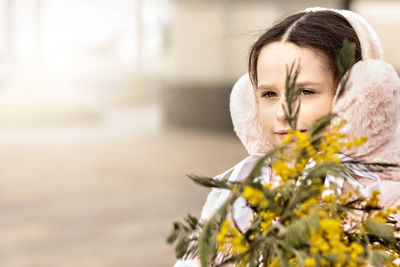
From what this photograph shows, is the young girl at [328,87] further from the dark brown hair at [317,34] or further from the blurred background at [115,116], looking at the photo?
the blurred background at [115,116]

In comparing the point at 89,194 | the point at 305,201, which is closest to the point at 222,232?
the point at 305,201

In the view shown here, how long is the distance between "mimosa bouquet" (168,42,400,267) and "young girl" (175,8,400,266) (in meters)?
0.27

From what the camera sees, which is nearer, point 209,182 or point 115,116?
point 209,182

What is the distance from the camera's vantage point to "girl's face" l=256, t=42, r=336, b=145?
1126 millimetres

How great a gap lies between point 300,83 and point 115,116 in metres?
14.8

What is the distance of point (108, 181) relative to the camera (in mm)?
6969

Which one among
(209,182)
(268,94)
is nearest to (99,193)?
(268,94)

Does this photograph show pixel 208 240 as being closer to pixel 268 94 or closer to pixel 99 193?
pixel 268 94

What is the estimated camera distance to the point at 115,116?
15797 millimetres

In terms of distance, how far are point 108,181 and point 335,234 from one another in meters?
6.38

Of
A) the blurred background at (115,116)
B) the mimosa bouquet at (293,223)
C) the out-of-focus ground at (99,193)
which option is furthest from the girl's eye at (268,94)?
the out-of-focus ground at (99,193)

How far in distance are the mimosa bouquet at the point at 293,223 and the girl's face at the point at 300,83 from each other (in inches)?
13.1

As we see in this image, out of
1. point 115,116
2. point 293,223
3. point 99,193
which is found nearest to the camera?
point 293,223

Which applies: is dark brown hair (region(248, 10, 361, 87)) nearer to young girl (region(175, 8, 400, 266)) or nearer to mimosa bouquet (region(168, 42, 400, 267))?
young girl (region(175, 8, 400, 266))
